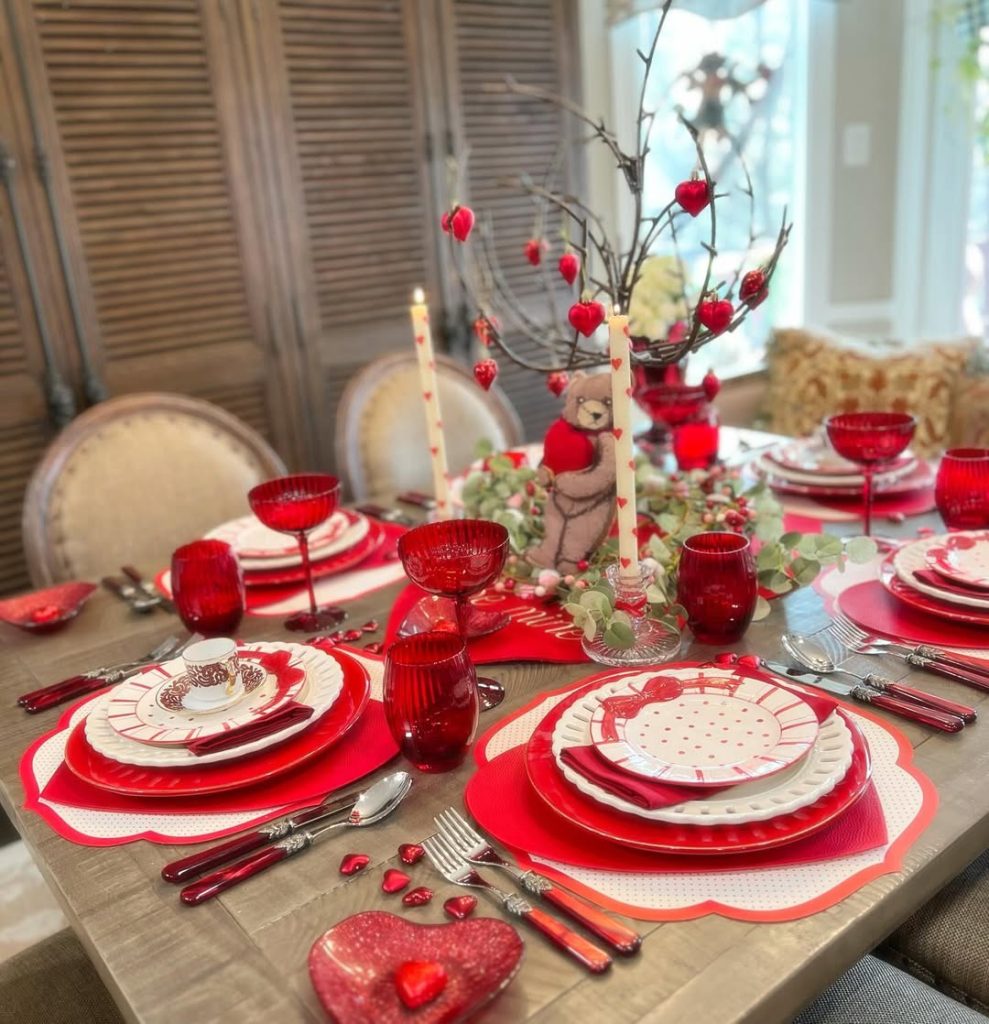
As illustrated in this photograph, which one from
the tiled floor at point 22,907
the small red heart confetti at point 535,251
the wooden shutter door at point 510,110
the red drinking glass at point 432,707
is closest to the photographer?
the red drinking glass at point 432,707

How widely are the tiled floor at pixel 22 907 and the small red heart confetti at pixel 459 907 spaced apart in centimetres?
106

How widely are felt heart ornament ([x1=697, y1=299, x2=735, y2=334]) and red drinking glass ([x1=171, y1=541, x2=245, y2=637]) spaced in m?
0.61

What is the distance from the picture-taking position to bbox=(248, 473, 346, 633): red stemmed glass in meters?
1.17

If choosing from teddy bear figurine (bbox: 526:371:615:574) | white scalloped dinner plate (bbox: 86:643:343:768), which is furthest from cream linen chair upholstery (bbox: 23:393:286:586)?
teddy bear figurine (bbox: 526:371:615:574)

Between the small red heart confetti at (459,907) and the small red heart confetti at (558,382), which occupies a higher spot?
the small red heart confetti at (558,382)

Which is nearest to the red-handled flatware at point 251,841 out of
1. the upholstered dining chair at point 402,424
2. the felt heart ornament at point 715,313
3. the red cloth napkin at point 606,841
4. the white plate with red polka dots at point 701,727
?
the red cloth napkin at point 606,841

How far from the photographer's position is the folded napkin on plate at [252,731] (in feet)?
2.84

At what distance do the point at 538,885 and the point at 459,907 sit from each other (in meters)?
0.06

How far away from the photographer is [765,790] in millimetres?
740

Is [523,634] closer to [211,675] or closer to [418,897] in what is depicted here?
[211,675]

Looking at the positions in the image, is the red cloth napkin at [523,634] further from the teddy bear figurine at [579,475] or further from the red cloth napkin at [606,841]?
the red cloth napkin at [606,841]

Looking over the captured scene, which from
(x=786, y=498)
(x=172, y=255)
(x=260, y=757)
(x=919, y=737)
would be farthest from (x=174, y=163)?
(x=919, y=737)

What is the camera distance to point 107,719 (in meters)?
0.93

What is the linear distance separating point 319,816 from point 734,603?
0.48 metres
